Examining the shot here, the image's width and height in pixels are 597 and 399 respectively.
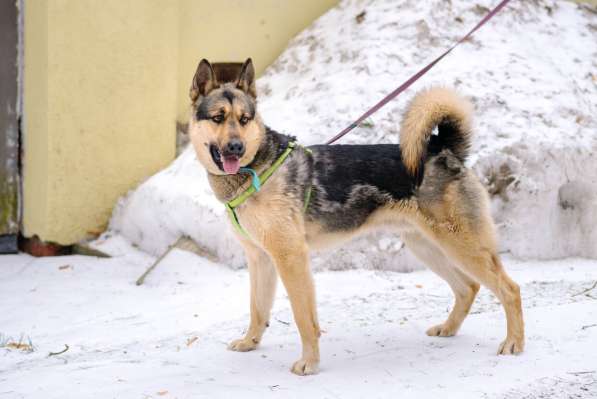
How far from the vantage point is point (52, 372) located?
3787 mm

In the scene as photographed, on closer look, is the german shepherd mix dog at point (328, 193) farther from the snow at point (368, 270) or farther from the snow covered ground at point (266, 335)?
the snow at point (368, 270)

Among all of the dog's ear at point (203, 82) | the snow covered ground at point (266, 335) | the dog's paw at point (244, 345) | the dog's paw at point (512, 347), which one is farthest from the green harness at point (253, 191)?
the dog's paw at point (512, 347)

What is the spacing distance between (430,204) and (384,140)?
221 cm

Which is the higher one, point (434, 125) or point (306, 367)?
point (434, 125)

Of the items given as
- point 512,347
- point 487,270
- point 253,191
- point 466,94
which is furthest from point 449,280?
point 466,94

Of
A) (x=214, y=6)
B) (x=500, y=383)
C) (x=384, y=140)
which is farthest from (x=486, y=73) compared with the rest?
(x=500, y=383)

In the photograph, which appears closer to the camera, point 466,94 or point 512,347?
point 512,347

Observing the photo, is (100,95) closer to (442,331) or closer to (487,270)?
(442,331)

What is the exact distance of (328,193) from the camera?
4.10 m

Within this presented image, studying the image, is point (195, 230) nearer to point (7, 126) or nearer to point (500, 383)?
point (7, 126)

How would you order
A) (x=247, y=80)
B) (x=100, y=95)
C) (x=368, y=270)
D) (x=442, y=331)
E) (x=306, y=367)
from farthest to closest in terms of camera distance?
(x=100, y=95) < (x=368, y=270) < (x=442, y=331) < (x=247, y=80) < (x=306, y=367)

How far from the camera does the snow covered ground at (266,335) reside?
3570 millimetres

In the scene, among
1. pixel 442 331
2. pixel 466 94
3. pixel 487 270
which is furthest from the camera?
pixel 466 94

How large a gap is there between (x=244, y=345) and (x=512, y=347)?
159 cm
